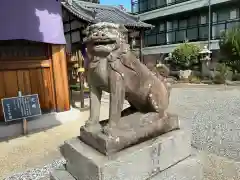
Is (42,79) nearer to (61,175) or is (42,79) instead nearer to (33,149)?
(33,149)

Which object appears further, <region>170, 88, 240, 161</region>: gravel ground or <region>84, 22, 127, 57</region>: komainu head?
<region>170, 88, 240, 161</region>: gravel ground

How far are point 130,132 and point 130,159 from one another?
0.24m

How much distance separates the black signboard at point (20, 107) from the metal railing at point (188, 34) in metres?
15.8

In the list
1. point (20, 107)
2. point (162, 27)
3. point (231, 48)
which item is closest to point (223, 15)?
point (231, 48)

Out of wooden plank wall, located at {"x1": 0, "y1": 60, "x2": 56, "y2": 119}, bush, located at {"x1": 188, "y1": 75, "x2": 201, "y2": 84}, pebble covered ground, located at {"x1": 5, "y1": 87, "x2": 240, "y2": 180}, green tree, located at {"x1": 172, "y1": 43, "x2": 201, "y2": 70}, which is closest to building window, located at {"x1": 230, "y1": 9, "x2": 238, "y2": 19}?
green tree, located at {"x1": 172, "y1": 43, "x2": 201, "y2": 70}

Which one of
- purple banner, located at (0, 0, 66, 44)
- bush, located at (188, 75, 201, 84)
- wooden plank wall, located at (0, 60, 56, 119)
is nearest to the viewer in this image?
purple banner, located at (0, 0, 66, 44)

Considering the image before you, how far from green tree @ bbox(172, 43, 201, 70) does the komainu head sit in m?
14.8

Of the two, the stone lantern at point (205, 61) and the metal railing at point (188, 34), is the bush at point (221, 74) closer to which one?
the stone lantern at point (205, 61)

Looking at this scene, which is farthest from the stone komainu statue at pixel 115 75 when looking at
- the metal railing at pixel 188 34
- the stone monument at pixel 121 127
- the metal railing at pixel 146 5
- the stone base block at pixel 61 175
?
the metal railing at pixel 146 5

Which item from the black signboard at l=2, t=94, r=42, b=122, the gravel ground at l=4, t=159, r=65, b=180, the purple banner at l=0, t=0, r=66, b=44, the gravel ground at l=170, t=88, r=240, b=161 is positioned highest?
the purple banner at l=0, t=0, r=66, b=44

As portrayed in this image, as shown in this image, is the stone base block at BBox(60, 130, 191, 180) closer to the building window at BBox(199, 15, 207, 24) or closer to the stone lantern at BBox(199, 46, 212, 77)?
the stone lantern at BBox(199, 46, 212, 77)

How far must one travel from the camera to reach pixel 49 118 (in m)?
5.52

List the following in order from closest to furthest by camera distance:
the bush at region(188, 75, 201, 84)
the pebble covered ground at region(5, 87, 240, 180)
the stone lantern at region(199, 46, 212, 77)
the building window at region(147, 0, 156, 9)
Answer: the pebble covered ground at region(5, 87, 240, 180)
the bush at region(188, 75, 201, 84)
the stone lantern at region(199, 46, 212, 77)
the building window at region(147, 0, 156, 9)

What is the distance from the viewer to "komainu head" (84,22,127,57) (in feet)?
5.83
